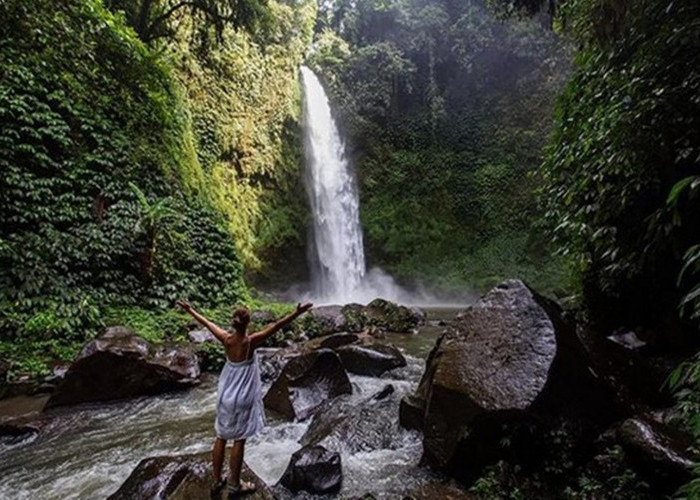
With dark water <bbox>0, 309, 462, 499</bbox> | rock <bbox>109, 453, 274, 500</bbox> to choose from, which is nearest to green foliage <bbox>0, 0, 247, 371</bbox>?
dark water <bbox>0, 309, 462, 499</bbox>

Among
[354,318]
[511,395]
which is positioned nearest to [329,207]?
[354,318]

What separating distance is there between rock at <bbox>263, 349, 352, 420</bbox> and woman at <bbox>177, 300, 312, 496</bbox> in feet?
6.89

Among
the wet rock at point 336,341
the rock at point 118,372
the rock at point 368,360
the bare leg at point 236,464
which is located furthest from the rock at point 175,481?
the wet rock at point 336,341

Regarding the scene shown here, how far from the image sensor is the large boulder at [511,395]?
10.9ft

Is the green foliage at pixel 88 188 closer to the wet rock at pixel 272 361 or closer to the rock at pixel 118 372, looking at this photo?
the rock at pixel 118 372

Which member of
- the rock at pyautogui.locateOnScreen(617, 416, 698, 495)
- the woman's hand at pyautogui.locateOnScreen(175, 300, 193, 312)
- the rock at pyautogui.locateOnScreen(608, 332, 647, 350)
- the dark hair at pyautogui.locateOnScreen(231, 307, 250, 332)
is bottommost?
the rock at pyautogui.locateOnScreen(617, 416, 698, 495)

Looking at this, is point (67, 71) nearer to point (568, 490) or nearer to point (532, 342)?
point (532, 342)

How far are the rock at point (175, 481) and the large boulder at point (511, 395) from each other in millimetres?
1541

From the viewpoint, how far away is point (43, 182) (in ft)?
27.9

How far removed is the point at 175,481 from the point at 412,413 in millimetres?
2429

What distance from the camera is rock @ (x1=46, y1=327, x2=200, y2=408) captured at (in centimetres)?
580

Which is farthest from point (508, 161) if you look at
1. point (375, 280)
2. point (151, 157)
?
point (151, 157)

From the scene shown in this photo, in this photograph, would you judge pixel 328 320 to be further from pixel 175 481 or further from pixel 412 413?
pixel 175 481

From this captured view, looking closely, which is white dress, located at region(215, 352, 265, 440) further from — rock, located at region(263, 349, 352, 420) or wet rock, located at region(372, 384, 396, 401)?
wet rock, located at region(372, 384, 396, 401)
